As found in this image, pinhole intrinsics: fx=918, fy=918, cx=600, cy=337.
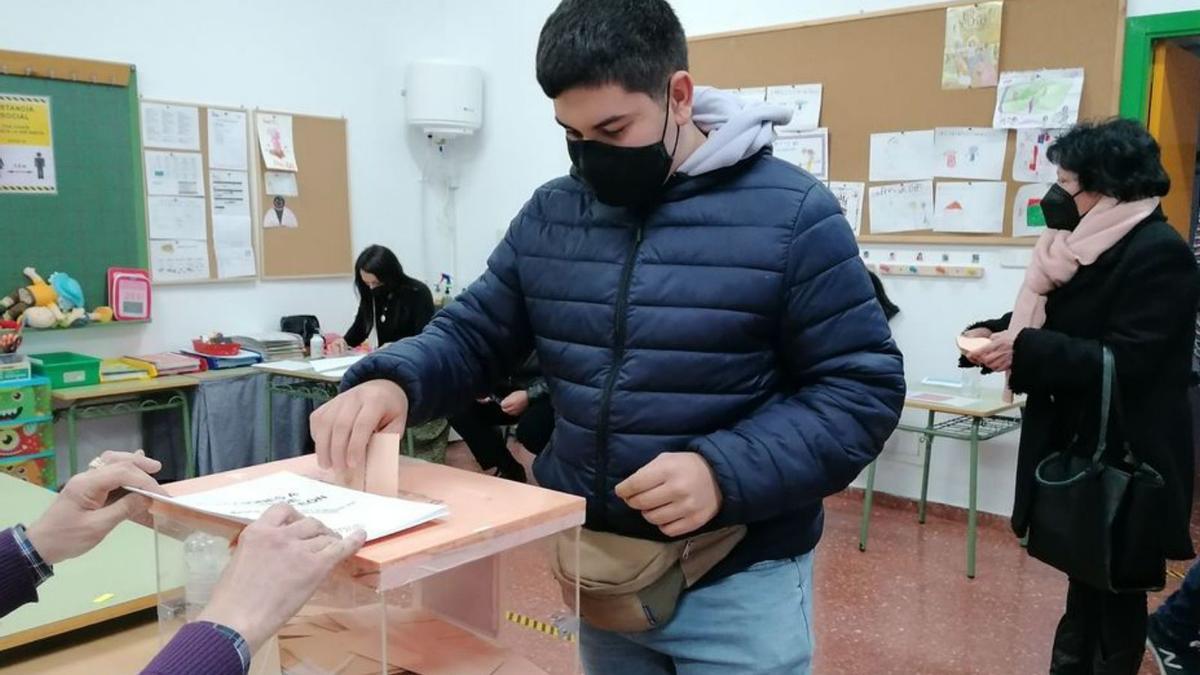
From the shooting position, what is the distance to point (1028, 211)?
12.3 ft

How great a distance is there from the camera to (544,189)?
124 cm

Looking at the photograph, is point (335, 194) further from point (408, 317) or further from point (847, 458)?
point (847, 458)

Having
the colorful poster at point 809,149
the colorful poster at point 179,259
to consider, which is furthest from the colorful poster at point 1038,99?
the colorful poster at point 179,259

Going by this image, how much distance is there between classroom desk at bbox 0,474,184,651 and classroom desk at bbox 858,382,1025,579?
250 centimetres

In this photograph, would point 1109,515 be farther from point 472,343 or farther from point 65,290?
point 65,290

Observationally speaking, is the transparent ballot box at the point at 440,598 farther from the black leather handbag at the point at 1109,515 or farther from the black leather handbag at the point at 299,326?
the black leather handbag at the point at 299,326

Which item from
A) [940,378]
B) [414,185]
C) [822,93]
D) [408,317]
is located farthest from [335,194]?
[940,378]

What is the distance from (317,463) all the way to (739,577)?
0.52 metres

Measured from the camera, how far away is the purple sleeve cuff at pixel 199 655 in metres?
0.77

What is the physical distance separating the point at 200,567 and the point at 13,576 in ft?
0.78

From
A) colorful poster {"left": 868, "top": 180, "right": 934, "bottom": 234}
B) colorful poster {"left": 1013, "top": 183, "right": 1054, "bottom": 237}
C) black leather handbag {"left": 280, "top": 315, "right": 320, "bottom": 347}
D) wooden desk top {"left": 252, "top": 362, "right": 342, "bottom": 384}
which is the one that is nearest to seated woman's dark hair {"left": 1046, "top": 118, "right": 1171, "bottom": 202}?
colorful poster {"left": 1013, "top": 183, "right": 1054, "bottom": 237}

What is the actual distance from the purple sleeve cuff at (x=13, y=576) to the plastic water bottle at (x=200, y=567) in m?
0.19

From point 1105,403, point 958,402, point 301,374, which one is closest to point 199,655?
point 1105,403

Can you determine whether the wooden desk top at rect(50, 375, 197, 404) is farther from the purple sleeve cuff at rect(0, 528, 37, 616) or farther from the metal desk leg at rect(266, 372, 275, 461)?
the purple sleeve cuff at rect(0, 528, 37, 616)
